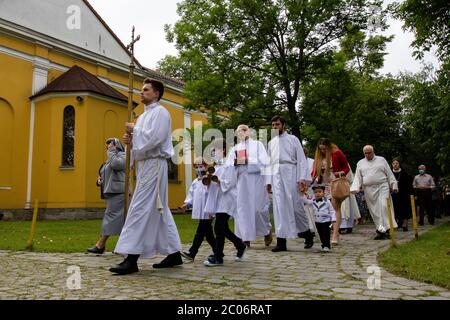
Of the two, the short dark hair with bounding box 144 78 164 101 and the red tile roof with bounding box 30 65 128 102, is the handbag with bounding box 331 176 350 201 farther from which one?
the red tile roof with bounding box 30 65 128 102

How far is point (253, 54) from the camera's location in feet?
63.3

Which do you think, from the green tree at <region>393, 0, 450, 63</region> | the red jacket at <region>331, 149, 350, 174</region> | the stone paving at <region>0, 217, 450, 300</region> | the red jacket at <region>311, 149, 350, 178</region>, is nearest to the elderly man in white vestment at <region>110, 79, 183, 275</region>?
the stone paving at <region>0, 217, 450, 300</region>

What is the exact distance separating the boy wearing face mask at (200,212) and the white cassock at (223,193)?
6.7 inches

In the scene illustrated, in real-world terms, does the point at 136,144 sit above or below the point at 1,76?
below

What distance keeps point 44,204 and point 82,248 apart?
13611 mm

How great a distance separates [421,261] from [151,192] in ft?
11.9

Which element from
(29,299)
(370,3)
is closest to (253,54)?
(370,3)

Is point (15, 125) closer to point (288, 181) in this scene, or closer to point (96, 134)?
point (96, 134)

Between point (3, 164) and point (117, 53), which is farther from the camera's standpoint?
point (117, 53)

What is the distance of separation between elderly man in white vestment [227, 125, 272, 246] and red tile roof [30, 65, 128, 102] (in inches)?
606

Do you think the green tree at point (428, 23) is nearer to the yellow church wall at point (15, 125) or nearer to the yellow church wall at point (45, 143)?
the yellow church wall at point (45, 143)

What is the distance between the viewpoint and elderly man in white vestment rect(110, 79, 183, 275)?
5511mm

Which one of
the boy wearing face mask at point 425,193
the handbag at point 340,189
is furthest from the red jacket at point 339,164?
the boy wearing face mask at point 425,193
